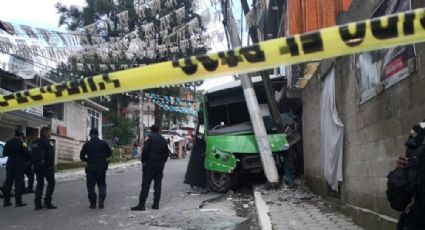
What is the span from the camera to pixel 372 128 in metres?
6.69

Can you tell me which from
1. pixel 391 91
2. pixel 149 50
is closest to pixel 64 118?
→ pixel 149 50

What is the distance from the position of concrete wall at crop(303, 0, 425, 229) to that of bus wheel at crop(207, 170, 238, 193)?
3.03 metres

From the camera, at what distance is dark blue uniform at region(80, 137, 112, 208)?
1010cm

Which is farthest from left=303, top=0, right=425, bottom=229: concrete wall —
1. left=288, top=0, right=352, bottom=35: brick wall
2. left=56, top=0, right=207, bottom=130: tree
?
left=56, top=0, right=207, bottom=130: tree

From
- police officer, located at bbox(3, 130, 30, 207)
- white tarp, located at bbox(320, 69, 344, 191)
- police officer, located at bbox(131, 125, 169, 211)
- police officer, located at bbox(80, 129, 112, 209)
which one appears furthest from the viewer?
police officer, located at bbox(3, 130, 30, 207)

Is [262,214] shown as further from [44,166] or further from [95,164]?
[44,166]

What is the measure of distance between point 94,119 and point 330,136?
106ft

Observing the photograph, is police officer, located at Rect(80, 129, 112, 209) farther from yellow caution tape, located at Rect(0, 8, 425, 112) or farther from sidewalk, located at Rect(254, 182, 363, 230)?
→ yellow caution tape, located at Rect(0, 8, 425, 112)

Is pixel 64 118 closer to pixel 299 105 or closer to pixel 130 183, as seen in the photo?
pixel 130 183

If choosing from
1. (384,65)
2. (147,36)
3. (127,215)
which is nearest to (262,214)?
(127,215)

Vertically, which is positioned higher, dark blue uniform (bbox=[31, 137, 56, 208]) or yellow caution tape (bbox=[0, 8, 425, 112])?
yellow caution tape (bbox=[0, 8, 425, 112])

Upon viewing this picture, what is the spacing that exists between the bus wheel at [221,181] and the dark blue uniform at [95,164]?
3372 mm

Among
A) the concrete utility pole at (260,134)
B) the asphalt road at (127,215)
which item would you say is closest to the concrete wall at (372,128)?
the asphalt road at (127,215)

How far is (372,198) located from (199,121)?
26.0 feet
